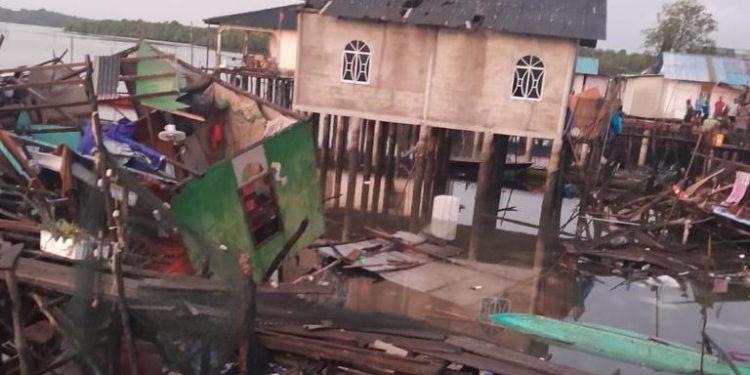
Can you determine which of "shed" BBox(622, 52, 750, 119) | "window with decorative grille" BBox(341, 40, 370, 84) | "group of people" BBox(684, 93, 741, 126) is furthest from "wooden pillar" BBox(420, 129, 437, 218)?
"shed" BBox(622, 52, 750, 119)

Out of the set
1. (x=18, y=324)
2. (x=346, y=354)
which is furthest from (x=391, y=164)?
(x=18, y=324)

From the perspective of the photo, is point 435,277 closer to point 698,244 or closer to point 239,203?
point 239,203

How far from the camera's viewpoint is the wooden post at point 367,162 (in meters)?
18.5

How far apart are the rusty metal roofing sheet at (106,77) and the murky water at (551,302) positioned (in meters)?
4.14

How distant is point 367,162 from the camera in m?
19.7

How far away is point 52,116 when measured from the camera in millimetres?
9000

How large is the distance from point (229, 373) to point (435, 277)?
693 cm

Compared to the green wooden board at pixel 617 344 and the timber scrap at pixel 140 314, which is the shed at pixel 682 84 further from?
the timber scrap at pixel 140 314

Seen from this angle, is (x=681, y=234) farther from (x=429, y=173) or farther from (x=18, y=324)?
(x=18, y=324)

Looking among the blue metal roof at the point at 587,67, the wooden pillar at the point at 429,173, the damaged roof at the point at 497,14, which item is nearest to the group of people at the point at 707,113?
the blue metal roof at the point at 587,67

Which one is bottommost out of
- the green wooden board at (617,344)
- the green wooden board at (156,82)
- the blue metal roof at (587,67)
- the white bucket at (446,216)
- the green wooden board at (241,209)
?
the green wooden board at (617,344)

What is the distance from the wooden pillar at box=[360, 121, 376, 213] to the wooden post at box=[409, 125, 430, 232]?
1.25m

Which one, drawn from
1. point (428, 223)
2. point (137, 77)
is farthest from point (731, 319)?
point (137, 77)

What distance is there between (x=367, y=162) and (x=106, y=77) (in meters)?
10.9
